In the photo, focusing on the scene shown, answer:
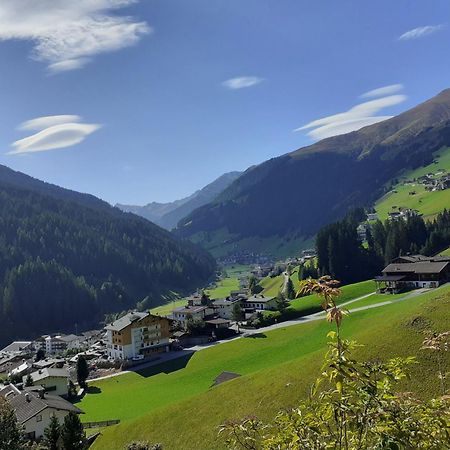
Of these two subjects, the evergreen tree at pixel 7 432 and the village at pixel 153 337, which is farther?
the village at pixel 153 337

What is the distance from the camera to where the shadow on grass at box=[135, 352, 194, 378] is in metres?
92.4

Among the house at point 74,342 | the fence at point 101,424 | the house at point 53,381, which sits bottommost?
the house at point 74,342

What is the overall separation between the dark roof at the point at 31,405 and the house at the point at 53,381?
16.4 meters

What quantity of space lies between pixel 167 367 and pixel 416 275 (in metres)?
58.5

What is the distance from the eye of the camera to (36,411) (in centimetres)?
6050

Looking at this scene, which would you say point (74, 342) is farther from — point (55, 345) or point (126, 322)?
point (126, 322)

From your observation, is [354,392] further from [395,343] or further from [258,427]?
[395,343]

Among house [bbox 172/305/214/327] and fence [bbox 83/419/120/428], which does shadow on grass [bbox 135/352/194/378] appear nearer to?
fence [bbox 83/419/120/428]

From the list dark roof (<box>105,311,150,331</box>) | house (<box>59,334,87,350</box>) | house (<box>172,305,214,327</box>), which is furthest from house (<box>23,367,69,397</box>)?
house (<box>59,334,87,350</box>)

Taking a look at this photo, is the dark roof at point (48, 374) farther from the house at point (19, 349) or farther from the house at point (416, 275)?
the house at point (416, 275)

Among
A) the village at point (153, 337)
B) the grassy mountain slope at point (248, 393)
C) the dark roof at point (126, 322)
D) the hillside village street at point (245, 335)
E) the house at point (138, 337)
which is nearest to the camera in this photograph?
the grassy mountain slope at point (248, 393)

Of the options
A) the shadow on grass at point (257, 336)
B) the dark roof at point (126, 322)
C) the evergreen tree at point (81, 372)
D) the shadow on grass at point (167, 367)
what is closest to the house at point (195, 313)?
the dark roof at point (126, 322)

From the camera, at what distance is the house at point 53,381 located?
84688 mm

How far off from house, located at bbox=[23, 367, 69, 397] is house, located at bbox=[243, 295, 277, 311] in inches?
2431
